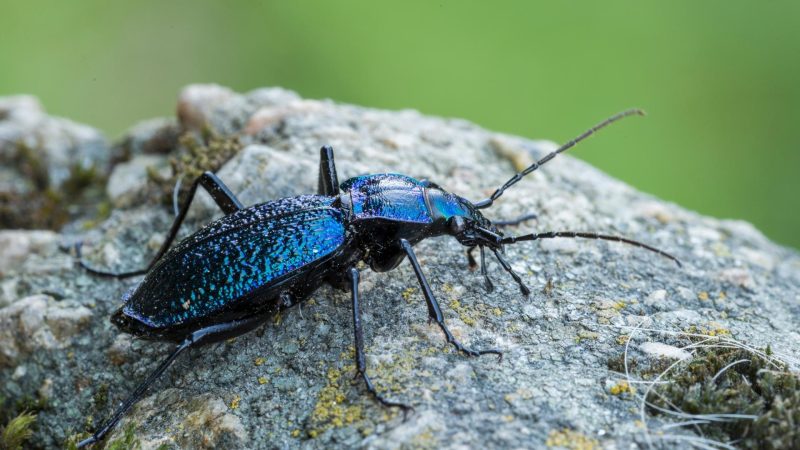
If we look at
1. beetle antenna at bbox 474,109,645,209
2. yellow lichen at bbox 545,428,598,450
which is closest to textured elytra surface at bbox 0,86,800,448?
yellow lichen at bbox 545,428,598,450

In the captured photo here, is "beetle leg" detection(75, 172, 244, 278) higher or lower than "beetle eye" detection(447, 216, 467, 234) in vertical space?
lower

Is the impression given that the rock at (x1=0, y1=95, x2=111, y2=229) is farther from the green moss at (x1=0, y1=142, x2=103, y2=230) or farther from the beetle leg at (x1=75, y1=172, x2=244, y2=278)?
the beetle leg at (x1=75, y1=172, x2=244, y2=278)

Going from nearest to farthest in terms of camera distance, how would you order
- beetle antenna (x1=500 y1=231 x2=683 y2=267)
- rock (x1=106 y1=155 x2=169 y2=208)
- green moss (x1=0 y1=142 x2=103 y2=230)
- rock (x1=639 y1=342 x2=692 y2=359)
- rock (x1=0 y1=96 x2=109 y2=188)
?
rock (x1=639 y1=342 x2=692 y2=359), beetle antenna (x1=500 y1=231 x2=683 y2=267), rock (x1=106 y1=155 x2=169 y2=208), green moss (x1=0 y1=142 x2=103 y2=230), rock (x1=0 y1=96 x2=109 y2=188)

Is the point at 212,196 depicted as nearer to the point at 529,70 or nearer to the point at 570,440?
the point at 570,440

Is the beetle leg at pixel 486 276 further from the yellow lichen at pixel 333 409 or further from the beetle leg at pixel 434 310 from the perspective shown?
the yellow lichen at pixel 333 409

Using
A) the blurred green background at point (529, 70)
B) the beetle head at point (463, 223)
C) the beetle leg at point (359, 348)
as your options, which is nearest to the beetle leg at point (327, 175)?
the beetle head at point (463, 223)

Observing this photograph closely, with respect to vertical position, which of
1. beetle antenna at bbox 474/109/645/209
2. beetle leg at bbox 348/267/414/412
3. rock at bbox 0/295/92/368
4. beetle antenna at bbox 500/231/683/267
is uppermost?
beetle antenna at bbox 474/109/645/209
